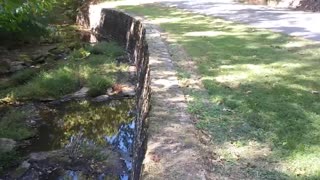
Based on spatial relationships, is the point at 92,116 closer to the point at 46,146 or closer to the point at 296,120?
the point at 46,146

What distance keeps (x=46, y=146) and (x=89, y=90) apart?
2856 millimetres

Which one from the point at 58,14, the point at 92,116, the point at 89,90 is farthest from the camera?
the point at 58,14

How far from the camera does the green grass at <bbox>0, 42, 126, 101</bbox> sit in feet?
33.1

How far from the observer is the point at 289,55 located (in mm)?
7789

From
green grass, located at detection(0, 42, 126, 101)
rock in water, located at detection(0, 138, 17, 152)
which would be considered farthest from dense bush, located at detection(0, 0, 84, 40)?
rock in water, located at detection(0, 138, 17, 152)

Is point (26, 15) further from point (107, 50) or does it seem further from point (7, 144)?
point (7, 144)

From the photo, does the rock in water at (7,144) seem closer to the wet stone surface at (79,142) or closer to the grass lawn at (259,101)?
the wet stone surface at (79,142)

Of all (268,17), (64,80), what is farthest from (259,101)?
(268,17)

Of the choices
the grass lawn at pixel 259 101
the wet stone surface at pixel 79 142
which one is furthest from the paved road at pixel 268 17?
the wet stone surface at pixel 79 142

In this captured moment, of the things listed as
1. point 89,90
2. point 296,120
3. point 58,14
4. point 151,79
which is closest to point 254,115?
point 296,120

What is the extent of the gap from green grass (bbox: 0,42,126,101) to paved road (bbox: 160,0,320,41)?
409 centimetres

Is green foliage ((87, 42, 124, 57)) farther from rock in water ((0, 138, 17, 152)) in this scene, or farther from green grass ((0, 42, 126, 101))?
rock in water ((0, 138, 17, 152))

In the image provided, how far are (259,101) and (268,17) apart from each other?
26.5 feet

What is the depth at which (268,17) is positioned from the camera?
42.6 ft
